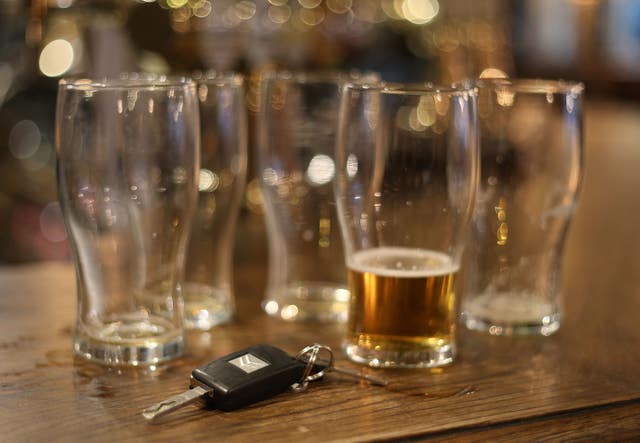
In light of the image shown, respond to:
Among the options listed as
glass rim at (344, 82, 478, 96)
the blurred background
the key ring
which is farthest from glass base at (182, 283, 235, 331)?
the blurred background

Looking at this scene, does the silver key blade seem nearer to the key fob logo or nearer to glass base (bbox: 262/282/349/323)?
the key fob logo

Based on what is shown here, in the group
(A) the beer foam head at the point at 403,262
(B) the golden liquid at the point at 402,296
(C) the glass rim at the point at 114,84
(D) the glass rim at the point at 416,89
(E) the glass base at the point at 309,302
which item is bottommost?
(E) the glass base at the point at 309,302

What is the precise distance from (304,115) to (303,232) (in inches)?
5.4

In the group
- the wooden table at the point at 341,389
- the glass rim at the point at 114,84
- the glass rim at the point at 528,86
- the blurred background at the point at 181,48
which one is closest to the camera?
the wooden table at the point at 341,389

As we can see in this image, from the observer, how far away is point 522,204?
1044 mm

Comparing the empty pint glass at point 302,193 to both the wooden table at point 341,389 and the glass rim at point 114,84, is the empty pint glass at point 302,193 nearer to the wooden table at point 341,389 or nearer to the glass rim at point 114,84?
the wooden table at point 341,389

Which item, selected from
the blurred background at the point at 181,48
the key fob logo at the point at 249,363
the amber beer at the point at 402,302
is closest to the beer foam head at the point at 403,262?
the amber beer at the point at 402,302

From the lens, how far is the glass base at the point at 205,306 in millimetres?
1038

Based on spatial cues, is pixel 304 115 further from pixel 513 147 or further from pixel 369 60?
pixel 369 60

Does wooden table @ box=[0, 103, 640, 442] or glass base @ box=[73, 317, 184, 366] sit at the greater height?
glass base @ box=[73, 317, 184, 366]

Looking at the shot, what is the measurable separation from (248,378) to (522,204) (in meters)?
0.40

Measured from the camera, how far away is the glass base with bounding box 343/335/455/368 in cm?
90

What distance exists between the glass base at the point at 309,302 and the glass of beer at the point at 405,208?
0.16 meters

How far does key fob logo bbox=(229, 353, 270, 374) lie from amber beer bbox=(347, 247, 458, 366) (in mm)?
123
